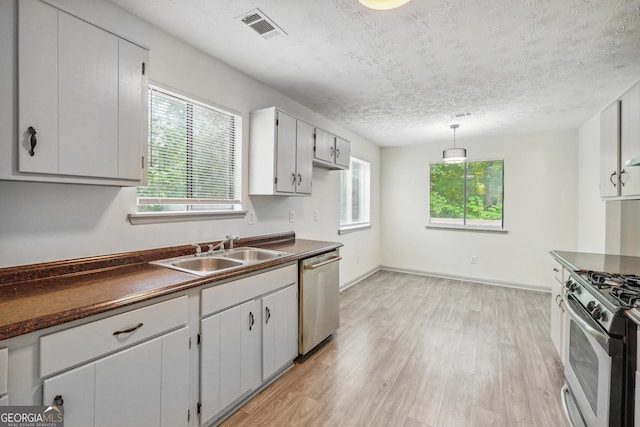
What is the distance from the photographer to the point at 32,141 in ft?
4.25

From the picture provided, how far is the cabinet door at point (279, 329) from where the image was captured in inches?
83.1

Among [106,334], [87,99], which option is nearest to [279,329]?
[106,334]

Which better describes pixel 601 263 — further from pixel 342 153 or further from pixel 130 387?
pixel 130 387

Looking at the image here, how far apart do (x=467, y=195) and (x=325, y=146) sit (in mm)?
3203

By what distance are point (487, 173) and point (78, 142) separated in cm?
547

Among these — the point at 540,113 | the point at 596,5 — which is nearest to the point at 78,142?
the point at 596,5

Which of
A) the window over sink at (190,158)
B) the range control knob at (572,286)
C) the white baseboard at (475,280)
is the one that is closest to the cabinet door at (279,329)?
the window over sink at (190,158)

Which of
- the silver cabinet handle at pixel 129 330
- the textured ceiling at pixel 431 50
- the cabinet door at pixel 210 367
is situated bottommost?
the cabinet door at pixel 210 367

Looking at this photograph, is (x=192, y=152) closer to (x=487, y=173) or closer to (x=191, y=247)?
(x=191, y=247)

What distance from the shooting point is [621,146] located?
7.80ft

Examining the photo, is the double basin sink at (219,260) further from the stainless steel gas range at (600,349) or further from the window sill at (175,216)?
the stainless steel gas range at (600,349)

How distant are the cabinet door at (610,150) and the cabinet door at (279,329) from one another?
2850 mm

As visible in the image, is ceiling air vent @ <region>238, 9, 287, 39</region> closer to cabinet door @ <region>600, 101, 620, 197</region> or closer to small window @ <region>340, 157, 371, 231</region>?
small window @ <region>340, 157, 371, 231</region>

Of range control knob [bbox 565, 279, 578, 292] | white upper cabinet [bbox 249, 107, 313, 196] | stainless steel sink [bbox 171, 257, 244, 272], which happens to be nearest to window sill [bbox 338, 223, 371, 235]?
white upper cabinet [bbox 249, 107, 313, 196]
